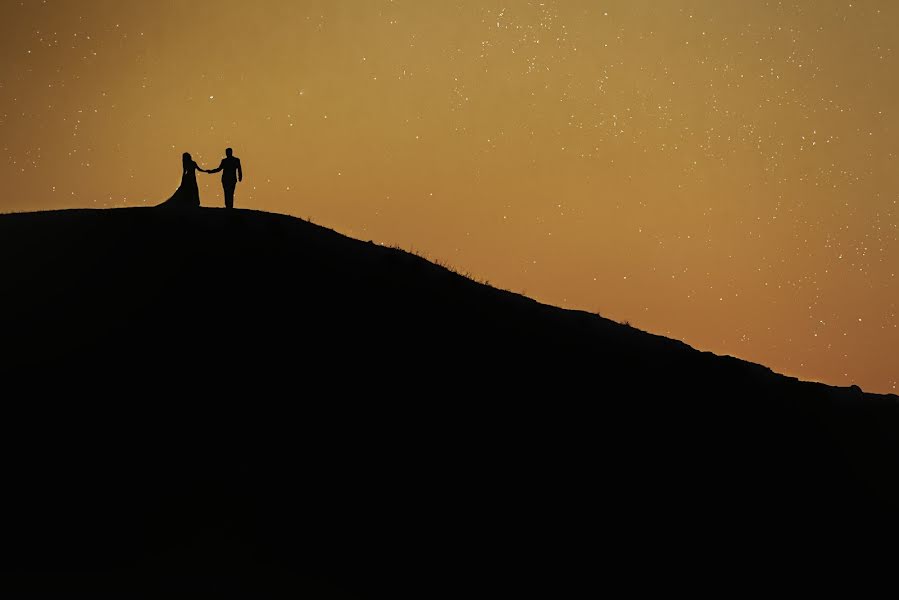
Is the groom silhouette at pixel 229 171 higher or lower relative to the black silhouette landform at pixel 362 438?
higher

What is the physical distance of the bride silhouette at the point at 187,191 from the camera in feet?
98.7

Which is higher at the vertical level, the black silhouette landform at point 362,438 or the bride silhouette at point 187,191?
the bride silhouette at point 187,191

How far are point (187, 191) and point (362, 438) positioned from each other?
1228 cm

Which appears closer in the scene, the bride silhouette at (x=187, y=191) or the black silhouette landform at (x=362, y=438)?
the black silhouette landform at (x=362, y=438)

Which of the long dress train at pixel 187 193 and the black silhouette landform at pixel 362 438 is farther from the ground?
the long dress train at pixel 187 193

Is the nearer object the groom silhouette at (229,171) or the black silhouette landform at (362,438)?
the black silhouette landform at (362,438)

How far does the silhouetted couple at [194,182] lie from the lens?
97.1 ft

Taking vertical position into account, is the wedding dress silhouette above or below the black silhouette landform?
above

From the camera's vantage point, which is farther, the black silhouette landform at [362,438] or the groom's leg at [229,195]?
the groom's leg at [229,195]

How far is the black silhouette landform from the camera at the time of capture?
1825 cm

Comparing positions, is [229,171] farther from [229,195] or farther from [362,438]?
[362,438]

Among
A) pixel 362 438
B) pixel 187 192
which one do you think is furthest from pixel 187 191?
pixel 362 438

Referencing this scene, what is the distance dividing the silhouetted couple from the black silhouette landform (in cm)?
113

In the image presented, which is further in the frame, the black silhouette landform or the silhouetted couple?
the silhouetted couple
